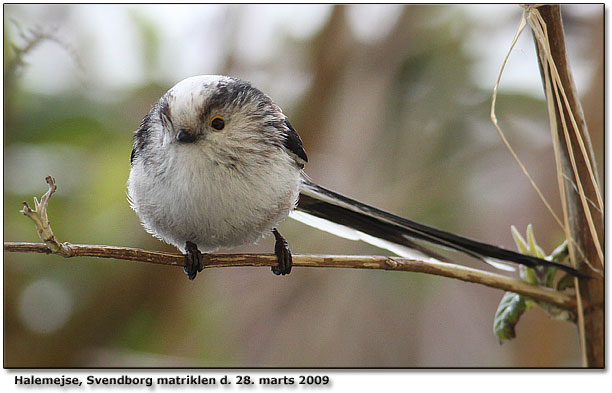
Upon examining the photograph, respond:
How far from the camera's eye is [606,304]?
2.95 feet

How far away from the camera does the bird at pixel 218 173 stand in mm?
716

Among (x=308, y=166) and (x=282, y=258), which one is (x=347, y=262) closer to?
(x=282, y=258)

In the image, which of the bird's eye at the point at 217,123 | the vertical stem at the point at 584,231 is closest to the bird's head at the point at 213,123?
the bird's eye at the point at 217,123

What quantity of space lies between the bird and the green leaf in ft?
0.17

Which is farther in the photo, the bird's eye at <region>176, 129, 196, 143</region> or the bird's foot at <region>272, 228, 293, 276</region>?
the bird's foot at <region>272, 228, 293, 276</region>

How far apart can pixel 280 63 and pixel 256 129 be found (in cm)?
48

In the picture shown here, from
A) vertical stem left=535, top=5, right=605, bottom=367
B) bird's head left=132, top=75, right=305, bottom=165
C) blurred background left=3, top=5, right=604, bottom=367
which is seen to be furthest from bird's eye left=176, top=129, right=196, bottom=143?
vertical stem left=535, top=5, right=605, bottom=367

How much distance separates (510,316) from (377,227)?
9.4 inches

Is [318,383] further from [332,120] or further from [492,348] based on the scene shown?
[332,120]

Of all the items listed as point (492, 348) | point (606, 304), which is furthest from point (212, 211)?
point (492, 348)

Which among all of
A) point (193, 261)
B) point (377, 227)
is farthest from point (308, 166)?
point (193, 261)

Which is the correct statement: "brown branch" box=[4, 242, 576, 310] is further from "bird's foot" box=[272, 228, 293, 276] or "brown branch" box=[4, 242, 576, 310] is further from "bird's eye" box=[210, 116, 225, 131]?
"bird's eye" box=[210, 116, 225, 131]

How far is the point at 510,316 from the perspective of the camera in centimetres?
85

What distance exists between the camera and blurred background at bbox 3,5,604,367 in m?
1.01
